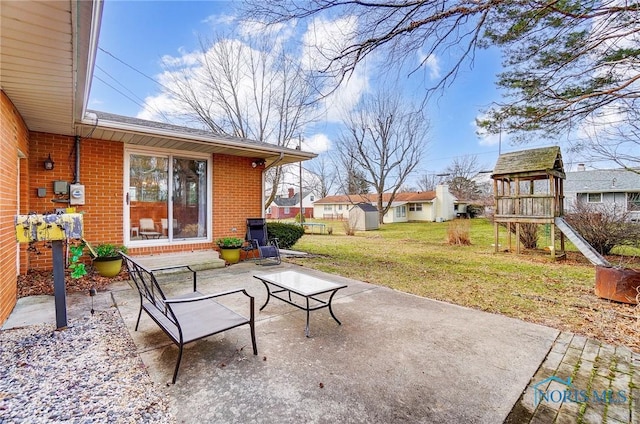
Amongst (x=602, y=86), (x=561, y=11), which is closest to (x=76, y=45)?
(x=561, y=11)

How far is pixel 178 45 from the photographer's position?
10.6 m

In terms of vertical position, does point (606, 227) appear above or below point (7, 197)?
below

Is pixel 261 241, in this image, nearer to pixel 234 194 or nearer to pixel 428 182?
pixel 234 194

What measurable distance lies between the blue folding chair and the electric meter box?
3.46 m

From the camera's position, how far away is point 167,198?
6.62 m

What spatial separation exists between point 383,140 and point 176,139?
20669mm

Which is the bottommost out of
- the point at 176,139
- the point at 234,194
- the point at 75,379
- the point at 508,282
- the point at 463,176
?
the point at 508,282

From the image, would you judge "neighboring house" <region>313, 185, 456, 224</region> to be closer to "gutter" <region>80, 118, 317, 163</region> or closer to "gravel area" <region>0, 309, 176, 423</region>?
"gutter" <region>80, 118, 317, 163</region>

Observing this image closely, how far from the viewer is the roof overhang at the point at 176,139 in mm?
4891

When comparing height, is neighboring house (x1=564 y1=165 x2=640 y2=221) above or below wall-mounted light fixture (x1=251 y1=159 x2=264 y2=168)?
above

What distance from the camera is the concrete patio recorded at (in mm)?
1982

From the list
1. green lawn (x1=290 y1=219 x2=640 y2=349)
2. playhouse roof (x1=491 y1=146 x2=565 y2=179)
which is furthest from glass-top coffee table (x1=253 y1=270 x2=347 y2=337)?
playhouse roof (x1=491 y1=146 x2=565 y2=179)

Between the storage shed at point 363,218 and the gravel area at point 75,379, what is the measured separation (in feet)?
64.1

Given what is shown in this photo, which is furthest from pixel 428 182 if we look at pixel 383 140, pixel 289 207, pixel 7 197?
pixel 7 197
